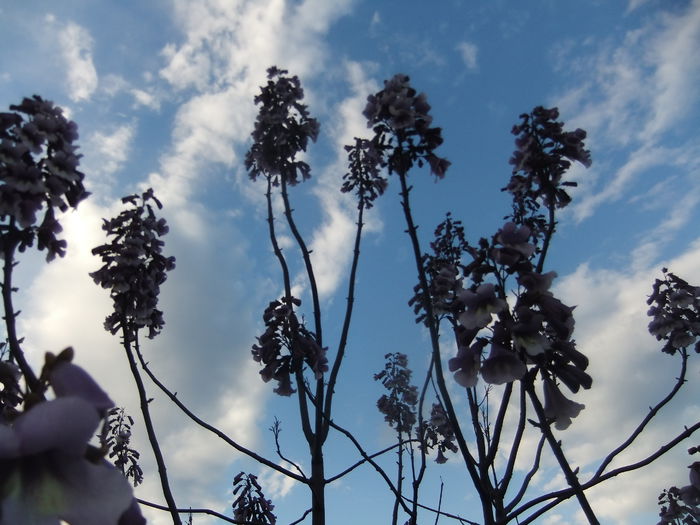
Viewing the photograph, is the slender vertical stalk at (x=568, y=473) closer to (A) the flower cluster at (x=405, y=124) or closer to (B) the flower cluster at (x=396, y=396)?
(A) the flower cluster at (x=405, y=124)

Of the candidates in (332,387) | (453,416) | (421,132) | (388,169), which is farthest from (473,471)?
(421,132)

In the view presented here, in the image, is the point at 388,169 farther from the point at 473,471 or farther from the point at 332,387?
the point at 473,471

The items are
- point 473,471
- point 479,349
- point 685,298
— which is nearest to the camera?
point 473,471

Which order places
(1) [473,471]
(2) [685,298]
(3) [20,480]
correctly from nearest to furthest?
1. (3) [20,480]
2. (1) [473,471]
3. (2) [685,298]

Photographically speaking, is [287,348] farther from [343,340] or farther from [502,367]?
[502,367]

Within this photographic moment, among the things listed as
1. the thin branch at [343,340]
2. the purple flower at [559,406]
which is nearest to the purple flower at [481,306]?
the purple flower at [559,406]

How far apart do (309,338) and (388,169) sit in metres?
2.14

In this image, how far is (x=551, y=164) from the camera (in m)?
4.25

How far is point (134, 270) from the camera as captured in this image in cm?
541

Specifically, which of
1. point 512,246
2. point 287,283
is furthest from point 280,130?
point 512,246

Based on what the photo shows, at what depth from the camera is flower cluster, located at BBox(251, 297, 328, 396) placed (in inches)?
194

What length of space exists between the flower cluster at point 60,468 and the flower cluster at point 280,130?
5280 mm

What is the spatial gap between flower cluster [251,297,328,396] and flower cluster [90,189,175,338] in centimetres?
126

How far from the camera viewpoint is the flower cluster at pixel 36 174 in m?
3.88
